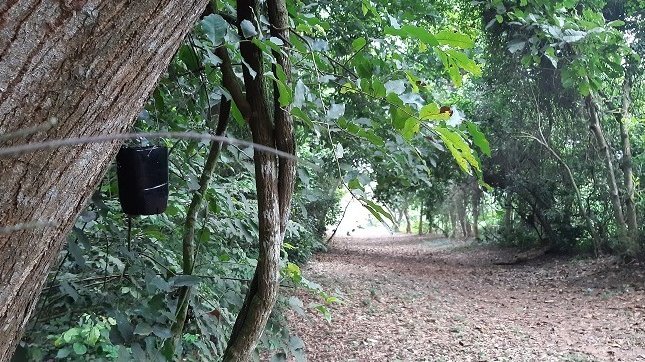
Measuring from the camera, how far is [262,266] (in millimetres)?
1735

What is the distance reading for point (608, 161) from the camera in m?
9.00

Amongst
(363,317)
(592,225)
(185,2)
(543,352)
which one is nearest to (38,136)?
(185,2)

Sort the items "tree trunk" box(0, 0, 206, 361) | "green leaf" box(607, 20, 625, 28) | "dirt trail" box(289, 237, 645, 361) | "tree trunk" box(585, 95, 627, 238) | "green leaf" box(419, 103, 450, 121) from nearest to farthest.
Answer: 1. "tree trunk" box(0, 0, 206, 361)
2. "green leaf" box(419, 103, 450, 121)
3. "green leaf" box(607, 20, 625, 28)
4. "dirt trail" box(289, 237, 645, 361)
5. "tree trunk" box(585, 95, 627, 238)

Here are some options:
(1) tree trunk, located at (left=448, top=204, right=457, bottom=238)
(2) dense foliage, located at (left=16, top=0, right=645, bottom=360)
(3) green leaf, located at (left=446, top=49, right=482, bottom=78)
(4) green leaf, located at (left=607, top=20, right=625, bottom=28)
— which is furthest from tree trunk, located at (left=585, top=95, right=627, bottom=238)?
(1) tree trunk, located at (left=448, top=204, right=457, bottom=238)

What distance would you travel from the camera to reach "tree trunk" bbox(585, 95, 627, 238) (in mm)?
8773

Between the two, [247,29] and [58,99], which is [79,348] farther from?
[58,99]

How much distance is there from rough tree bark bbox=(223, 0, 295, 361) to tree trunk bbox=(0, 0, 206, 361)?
82cm

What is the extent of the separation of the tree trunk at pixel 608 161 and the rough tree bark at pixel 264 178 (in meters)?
8.28

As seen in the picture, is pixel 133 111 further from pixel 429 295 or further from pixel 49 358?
pixel 429 295

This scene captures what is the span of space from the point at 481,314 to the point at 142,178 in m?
5.96

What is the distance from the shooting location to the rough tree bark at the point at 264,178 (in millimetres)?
1710

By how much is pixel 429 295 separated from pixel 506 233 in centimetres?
720

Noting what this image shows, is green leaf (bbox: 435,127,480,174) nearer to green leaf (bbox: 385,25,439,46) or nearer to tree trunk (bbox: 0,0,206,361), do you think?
green leaf (bbox: 385,25,439,46)

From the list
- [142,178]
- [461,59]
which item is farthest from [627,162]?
[142,178]
